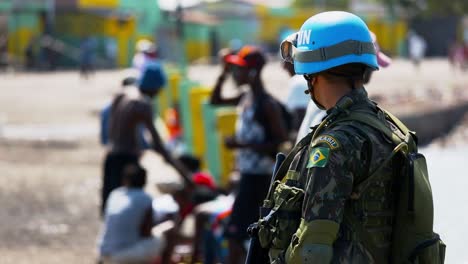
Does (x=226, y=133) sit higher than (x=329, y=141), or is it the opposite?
(x=329, y=141)

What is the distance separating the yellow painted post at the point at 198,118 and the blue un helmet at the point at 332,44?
8.27 m


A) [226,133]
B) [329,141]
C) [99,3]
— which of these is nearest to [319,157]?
[329,141]

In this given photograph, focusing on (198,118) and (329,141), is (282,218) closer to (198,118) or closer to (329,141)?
(329,141)

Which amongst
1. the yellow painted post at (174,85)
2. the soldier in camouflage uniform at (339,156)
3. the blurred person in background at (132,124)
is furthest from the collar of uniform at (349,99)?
the yellow painted post at (174,85)

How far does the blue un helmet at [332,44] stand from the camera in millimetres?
2898

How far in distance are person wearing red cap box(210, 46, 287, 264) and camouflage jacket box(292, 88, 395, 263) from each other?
3.19 m

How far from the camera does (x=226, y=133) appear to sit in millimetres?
9727

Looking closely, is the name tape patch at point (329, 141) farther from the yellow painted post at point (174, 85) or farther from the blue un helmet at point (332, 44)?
the yellow painted post at point (174, 85)

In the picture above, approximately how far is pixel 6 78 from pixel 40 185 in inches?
1085

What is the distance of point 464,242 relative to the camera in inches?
159

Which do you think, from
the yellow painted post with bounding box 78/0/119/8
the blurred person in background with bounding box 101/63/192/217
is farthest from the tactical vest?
the yellow painted post with bounding box 78/0/119/8

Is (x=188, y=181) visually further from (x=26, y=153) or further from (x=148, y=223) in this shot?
(x=26, y=153)

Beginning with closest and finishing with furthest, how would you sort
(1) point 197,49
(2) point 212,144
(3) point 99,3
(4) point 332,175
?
(4) point 332,175 < (2) point 212,144 < (3) point 99,3 < (1) point 197,49

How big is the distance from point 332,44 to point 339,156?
1.11 ft
